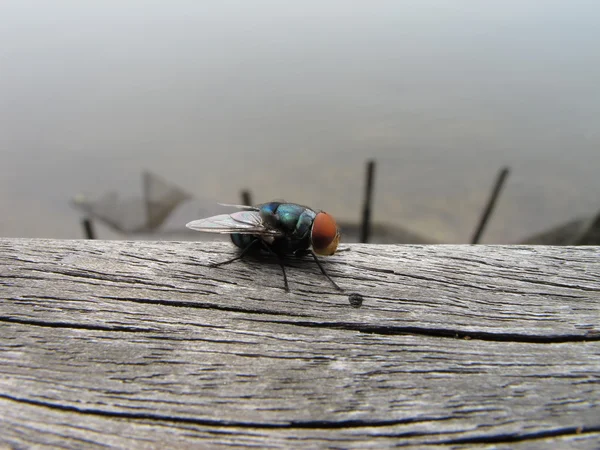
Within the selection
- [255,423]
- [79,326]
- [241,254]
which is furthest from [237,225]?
[255,423]

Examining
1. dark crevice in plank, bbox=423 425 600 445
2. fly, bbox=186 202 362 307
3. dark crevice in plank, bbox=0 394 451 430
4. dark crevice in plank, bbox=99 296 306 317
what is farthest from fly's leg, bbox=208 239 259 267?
dark crevice in plank, bbox=423 425 600 445

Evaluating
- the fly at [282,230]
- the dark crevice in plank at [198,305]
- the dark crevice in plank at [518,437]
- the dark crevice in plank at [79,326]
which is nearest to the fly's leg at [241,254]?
the fly at [282,230]

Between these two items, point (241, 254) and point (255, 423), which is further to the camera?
point (241, 254)

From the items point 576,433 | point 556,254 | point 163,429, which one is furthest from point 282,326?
point 556,254

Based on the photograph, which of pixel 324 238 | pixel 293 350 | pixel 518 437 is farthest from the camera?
pixel 324 238

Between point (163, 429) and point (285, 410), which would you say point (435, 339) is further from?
point (163, 429)

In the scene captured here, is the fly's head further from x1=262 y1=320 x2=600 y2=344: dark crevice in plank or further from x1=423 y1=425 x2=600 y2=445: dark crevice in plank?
x1=423 y1=425 x2=600 y2=445: dark crevice in plank

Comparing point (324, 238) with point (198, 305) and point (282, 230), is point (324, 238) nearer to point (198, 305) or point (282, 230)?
point (282, 230)
